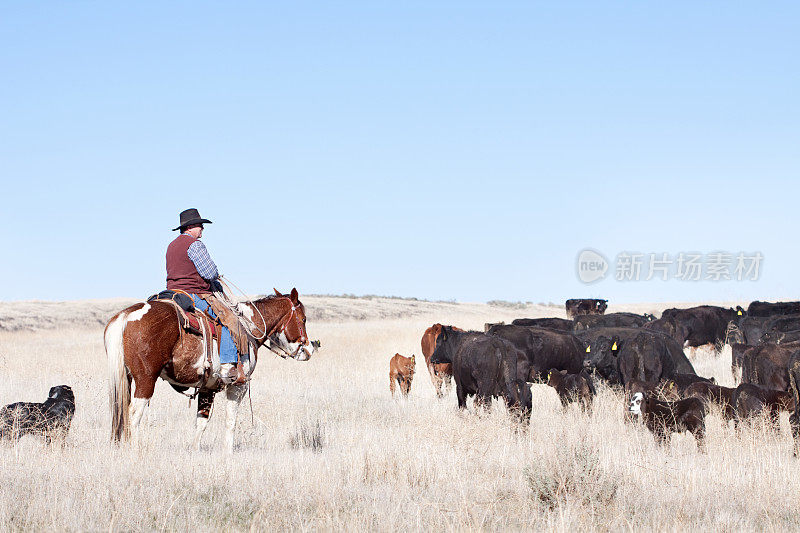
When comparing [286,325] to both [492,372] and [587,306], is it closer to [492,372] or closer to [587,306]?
[492,372]

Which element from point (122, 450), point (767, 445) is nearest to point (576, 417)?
point (767, 445)

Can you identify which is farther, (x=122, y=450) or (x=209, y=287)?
(x=209, y=287)

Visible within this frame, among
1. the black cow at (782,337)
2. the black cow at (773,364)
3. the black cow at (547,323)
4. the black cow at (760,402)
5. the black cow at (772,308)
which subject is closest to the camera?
the black cow at (760,402)

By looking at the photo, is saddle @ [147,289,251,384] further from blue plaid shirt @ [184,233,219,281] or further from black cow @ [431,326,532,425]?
black cow @ [431,326,532,425]

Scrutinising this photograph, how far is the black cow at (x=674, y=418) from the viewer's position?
9883 millimetres

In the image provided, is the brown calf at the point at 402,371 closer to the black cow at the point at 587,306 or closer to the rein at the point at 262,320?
the rein at the point at 262,320

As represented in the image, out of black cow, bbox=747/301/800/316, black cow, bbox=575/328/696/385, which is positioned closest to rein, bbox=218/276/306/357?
black cow, bbox=575/328/696/385

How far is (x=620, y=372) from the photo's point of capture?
47.1 ft

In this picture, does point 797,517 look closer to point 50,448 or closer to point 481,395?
point 481,395

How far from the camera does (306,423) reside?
38.8 feet

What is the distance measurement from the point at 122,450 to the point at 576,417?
755 cm

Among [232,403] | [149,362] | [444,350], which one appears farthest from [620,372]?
[149,362]

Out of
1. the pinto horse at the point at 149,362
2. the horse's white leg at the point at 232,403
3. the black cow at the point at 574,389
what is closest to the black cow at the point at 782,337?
the black cow at the point at 574,389

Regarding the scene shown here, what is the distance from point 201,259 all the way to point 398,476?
131 inches
